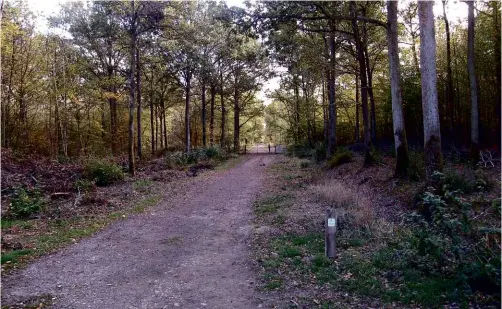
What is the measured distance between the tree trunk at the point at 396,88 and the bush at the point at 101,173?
10243mm

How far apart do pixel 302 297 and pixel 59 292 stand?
3.26m

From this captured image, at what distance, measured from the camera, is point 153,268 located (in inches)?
229

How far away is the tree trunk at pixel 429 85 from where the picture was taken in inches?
297

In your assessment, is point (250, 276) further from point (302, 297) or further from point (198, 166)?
point (198, 166)

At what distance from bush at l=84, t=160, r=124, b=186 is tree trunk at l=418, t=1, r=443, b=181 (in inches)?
434

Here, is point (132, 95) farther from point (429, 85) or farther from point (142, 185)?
point (429, 85)

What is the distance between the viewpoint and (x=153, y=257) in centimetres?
636

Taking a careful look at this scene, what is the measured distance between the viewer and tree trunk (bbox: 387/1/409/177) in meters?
10.6

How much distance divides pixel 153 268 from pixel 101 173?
9.05 metres

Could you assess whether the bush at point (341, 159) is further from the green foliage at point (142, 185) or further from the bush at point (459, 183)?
the green foliage at point (142, 185)

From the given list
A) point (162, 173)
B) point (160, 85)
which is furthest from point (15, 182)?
point (160, 85)

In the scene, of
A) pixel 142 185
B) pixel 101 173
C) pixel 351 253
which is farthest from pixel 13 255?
pixel 101 173

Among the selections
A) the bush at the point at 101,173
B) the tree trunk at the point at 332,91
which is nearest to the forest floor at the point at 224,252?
the bush at the point at 101,173

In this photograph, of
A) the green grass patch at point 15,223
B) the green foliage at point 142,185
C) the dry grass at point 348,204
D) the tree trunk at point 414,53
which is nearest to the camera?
the dry grass at point 348,204
